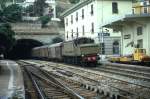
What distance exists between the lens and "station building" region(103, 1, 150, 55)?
42969 mm

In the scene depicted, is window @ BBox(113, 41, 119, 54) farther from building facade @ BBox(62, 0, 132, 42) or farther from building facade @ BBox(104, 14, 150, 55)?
building facade @ BBox(104, 14, 150, 55)

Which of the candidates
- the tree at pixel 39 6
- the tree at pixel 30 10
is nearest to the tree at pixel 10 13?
the tree at pixel 30 10

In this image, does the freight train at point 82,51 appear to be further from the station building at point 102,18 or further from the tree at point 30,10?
the tree at point 30,10

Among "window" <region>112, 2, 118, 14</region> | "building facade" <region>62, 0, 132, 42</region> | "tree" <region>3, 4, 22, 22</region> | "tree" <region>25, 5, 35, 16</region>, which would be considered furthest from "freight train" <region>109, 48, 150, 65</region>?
"tree" <region>25, 5, 35, 16</region>

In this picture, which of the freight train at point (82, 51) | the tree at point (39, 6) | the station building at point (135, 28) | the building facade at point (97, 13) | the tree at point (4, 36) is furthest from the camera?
the tree at point (39, 6)

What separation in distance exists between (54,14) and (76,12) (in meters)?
34.2

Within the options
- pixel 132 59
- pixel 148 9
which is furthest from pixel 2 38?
pixel 148 9

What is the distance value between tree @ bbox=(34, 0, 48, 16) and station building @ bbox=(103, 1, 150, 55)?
4812 cm

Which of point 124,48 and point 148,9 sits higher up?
point 148,9

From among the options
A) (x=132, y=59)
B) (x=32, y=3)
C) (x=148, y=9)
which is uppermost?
(x=32, y=3)

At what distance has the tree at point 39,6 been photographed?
9738cm

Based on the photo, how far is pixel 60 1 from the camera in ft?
412

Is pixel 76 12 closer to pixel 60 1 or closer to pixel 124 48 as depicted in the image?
pixel 124 48

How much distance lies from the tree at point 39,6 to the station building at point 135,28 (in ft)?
158
